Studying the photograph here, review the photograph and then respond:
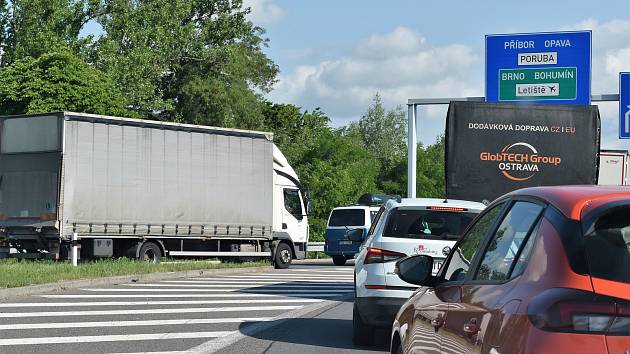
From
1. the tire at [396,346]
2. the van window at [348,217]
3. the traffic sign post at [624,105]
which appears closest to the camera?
the tire at [396,346]

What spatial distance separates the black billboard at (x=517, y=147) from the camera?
15844 millimetres

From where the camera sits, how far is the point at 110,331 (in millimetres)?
11695

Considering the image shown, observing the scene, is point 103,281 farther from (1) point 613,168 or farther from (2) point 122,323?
(1) point 613,168

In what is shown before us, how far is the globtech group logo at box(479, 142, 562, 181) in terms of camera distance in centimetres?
1590

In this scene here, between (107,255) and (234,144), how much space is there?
17.9 ft

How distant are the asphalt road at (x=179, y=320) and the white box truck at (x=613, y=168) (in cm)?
602

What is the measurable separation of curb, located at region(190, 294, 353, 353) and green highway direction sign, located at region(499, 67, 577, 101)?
8.01 metres

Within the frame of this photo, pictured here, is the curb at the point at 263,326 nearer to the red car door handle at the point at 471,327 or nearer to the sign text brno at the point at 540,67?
the red car door handle at the point at 471,327

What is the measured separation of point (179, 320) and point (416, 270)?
27.4 feet

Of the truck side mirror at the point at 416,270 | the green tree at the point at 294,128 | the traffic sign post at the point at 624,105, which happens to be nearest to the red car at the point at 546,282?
the truck side mirror at the point at 416,270

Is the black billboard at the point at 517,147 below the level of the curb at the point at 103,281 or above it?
above

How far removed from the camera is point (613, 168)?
69.8 feet

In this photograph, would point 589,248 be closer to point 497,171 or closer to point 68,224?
point 497,171

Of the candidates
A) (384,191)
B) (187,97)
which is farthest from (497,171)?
(384,191)
